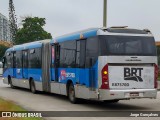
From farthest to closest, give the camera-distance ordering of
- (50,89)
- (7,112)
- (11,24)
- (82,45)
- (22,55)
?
1. (11,24)
2. (22,55)
3. (50,89)
4. (82,45)
5. (7,112)

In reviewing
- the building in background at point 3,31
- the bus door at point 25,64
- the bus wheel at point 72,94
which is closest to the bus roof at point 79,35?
the bus wheel at point 72,94

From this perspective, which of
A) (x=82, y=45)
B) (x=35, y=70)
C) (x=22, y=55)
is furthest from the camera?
(x=22, y=55)

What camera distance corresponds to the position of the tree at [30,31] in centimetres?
8600

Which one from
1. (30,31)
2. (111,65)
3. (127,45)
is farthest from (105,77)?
(30,31)

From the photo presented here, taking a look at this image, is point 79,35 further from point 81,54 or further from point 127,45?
point 127,45

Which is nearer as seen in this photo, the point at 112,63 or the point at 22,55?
the point at 112,63

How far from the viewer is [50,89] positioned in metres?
22.7

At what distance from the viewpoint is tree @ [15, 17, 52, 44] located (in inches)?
3386

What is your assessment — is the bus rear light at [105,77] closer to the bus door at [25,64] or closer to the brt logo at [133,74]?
the brt logo at [133,74]

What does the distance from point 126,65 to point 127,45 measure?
79cm

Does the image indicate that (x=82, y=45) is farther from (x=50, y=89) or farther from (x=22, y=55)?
(x=22, y=55)

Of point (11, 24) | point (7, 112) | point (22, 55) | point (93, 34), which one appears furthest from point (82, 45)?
point (11, 24)

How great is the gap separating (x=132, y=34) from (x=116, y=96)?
251 cm

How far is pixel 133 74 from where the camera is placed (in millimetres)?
16344
